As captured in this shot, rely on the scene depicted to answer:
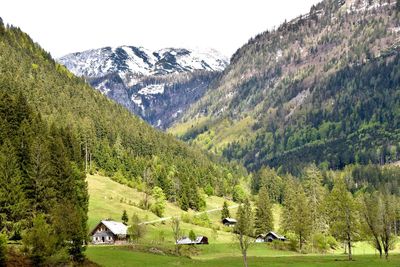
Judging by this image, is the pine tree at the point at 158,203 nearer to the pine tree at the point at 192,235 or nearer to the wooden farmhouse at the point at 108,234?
the wooden farmhouse at the point at 108,234

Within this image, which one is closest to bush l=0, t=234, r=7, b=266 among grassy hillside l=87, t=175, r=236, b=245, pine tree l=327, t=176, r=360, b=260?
grassy hillside l=87, t=175, r=236, b=245

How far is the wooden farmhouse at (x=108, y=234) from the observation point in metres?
125

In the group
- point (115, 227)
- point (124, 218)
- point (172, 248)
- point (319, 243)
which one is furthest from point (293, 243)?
point (115, 227)

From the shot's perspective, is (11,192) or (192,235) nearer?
(11,192)

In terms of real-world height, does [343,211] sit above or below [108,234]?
above

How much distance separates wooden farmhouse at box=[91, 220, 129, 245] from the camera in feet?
410

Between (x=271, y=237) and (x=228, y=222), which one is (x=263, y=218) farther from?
(x=228, y=222)

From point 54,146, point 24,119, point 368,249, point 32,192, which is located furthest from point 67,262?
point 368,249

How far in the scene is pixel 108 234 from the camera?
126 m

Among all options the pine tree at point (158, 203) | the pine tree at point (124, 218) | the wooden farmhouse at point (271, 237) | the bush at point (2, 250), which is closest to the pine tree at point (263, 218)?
the wooden farmhouse at point (271, 237)

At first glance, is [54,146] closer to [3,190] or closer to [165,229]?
[3,190]

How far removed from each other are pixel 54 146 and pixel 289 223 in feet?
286

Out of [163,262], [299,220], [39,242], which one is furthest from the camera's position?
[299,220]

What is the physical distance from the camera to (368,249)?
154 m
